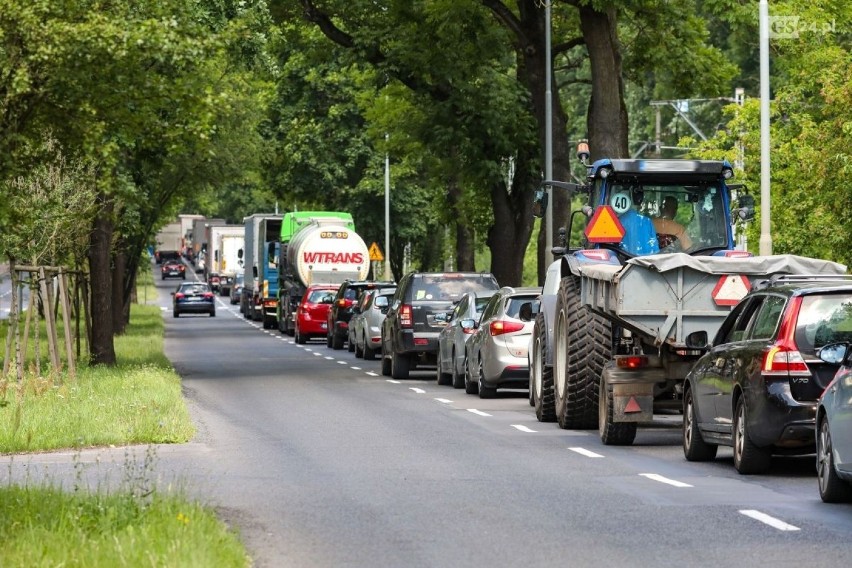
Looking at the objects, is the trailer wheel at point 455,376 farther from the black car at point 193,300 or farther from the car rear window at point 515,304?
the black car at point 193,300

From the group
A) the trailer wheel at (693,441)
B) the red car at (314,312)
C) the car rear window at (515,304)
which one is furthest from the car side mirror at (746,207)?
the red car at (314,312)

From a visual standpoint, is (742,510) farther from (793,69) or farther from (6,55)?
(793,69)

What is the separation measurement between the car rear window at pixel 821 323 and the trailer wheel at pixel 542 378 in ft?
24.3

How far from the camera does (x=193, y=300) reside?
8306 cm

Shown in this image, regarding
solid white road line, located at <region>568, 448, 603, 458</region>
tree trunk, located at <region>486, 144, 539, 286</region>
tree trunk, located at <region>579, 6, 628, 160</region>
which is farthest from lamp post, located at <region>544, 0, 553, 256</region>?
solid white road line, located at <region>568, 448, 603, 458</region>

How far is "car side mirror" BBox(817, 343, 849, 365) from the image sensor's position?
13688 millimetres

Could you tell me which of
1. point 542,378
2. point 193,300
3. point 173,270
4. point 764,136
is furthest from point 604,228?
point 173,270

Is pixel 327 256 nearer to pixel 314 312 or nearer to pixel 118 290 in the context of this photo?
pixel 314 312

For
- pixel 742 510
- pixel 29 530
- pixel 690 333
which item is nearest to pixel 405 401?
pixel 690 333

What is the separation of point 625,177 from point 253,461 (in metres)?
6.55

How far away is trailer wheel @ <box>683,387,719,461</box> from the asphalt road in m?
0.23

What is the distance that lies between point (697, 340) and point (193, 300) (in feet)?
217

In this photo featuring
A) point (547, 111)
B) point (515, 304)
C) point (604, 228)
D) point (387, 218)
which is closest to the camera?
point (604, 228)

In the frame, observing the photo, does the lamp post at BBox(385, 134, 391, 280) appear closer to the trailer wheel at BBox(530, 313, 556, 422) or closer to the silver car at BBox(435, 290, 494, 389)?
the silver car at BBox(435, 290, 494, 389)
